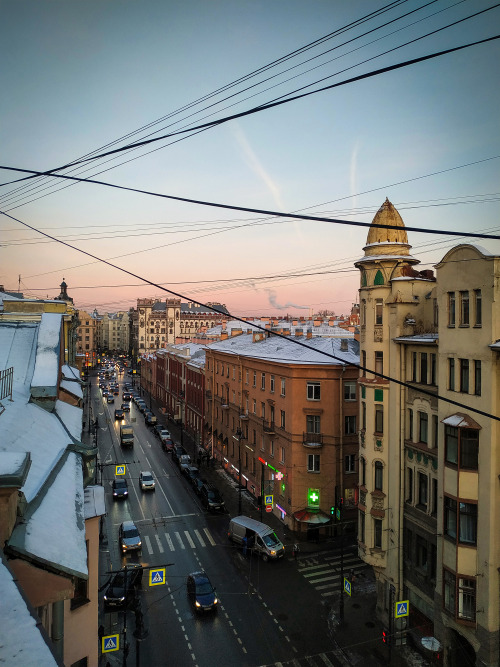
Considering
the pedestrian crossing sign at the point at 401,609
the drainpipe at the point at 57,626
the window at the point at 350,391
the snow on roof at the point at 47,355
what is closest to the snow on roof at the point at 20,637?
the drainpipe at the point at 57,626

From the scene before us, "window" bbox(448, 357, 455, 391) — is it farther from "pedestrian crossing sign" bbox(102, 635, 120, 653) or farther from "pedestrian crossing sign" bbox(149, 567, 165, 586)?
"pedestrian crossing sign" bbox(102, 635, 120, 653)

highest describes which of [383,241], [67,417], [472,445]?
[383,241]

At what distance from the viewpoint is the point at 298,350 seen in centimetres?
3462

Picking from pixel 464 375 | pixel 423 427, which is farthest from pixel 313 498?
pixel 464 375

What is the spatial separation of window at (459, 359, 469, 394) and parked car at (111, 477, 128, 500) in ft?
93.8

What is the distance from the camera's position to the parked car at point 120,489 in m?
36.3

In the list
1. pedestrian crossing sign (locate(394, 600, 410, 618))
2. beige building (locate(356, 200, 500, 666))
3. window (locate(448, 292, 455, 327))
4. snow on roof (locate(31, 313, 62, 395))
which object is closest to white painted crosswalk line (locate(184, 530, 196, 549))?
beige building (locate(356, 200, 500, 666))

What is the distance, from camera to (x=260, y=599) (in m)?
23.3

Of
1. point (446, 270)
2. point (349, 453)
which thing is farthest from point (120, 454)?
point (446, 270)

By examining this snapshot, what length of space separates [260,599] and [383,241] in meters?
19.3

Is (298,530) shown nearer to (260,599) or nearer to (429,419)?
(260,599)

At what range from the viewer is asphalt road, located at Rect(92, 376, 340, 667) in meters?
19.2

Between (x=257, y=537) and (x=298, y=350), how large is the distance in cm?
1346

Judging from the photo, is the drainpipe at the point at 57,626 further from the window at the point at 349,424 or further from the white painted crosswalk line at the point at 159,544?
the window at the point at 349,424
